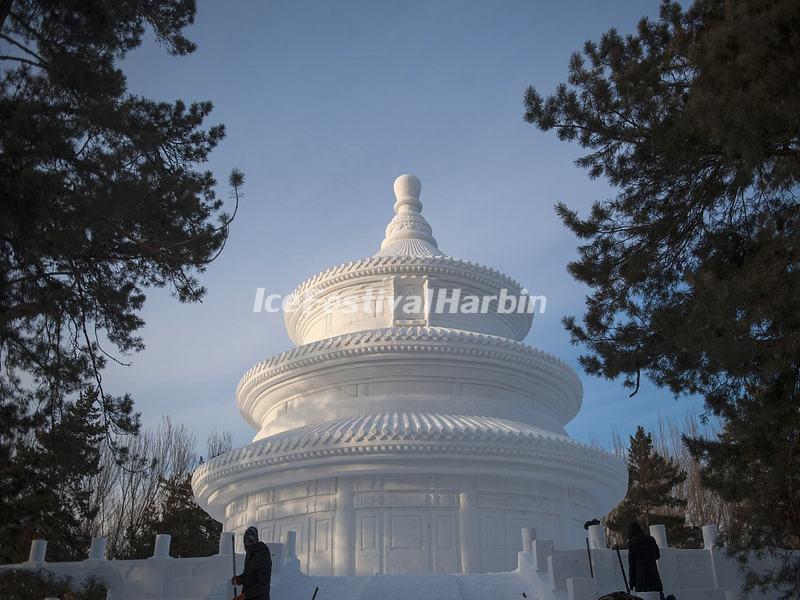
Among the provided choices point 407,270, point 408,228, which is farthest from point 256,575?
point 408,228

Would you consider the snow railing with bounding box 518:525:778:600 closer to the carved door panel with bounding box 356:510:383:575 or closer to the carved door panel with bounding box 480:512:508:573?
the carved door panel with bounding box 480:512:508:573

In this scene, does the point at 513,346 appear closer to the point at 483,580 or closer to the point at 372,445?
the point at 372,445

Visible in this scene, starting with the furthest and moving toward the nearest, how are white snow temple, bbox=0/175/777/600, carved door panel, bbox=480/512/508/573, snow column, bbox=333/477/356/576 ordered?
carved door panel, bbox=480/512/508/573, snow column, bbox=333/477/356/576, white snow temple, bbox=0/175/777/600

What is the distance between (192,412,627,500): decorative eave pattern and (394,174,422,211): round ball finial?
830 centimetres

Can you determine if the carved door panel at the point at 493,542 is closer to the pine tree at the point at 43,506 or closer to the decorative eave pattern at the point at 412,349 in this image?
the decorative eave pattern at the point at 412,349

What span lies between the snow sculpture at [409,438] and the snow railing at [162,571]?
2.73m

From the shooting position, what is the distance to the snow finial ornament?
19422mm

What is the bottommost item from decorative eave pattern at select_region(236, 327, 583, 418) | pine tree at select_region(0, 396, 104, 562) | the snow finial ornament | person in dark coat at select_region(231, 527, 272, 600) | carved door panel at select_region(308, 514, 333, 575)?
person in dark coat at select_region(231, 527, 272, 600)

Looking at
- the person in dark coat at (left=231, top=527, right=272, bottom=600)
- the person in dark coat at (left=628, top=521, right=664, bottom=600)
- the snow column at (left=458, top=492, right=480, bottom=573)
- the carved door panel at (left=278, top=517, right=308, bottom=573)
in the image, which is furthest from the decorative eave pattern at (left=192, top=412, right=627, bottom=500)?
the person in dark coat at (left=231, top=527, right=272, bottom=600)

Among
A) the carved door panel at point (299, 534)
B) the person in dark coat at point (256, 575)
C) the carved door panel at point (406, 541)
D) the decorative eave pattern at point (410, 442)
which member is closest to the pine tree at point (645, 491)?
the decorative eave pattern at point (410, 442)

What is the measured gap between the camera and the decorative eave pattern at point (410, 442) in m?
13.3

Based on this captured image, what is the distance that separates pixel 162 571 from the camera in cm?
1063

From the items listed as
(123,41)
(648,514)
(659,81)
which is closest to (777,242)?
(659,81)

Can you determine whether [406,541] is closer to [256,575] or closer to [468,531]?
[468,531]
